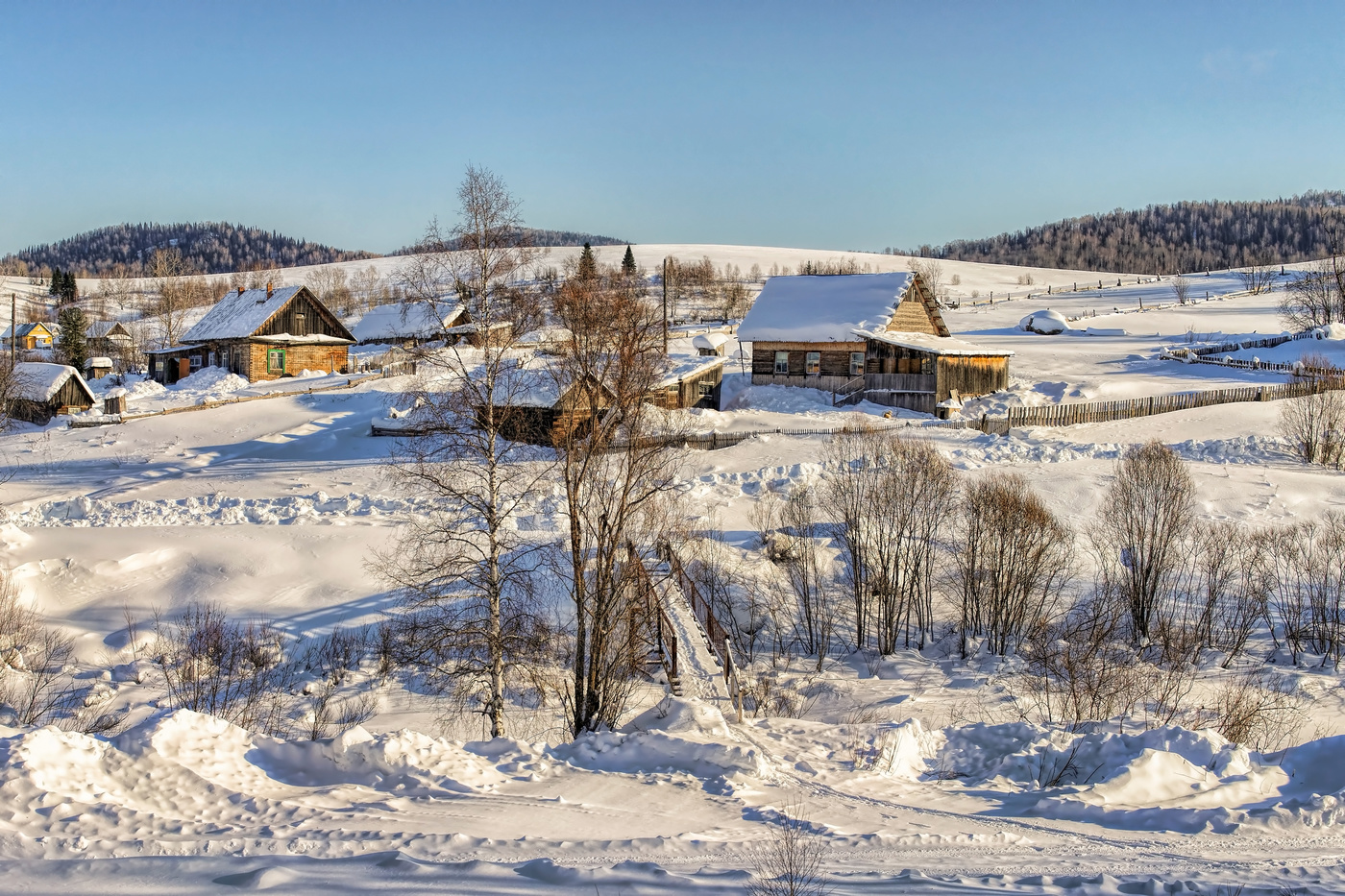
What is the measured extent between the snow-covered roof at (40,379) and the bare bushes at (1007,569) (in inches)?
1638

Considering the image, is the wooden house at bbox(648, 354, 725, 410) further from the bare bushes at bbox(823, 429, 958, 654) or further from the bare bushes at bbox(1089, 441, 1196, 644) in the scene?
the bare bushes at bbox(1089, 441, 1196, 644)

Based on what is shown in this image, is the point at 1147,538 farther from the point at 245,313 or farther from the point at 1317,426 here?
the point at 245,313

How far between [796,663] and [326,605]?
10.7m

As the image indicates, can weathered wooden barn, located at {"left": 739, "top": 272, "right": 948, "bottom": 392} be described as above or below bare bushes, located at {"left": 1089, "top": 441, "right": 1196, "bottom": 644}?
above

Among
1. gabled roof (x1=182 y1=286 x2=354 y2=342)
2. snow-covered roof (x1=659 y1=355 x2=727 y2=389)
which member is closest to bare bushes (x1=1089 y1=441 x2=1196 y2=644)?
snow-covered roof (x1=659 y1=355 x2=727 y2=389)

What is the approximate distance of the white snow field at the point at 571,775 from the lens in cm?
661

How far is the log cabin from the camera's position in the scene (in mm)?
39281

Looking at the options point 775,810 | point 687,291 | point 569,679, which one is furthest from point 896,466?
point 687,291

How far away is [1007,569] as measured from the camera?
70.4ft

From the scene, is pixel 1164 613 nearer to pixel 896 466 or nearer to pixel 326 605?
pixel 896 466

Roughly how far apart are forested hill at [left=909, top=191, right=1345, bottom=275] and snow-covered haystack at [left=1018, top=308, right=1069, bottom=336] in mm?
96030

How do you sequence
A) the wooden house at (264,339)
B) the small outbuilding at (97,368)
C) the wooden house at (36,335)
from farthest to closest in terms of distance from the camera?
the wooden house at (36,335)
the small outbuilding at (97,368)
the wooden house at (264,339)

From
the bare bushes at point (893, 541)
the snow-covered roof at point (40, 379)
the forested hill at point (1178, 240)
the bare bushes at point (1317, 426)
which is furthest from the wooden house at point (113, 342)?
the forested hill at point (1178, 240)

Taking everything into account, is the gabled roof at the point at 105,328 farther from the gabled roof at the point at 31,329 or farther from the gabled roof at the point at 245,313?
the gabled roof at the point at 245,313
